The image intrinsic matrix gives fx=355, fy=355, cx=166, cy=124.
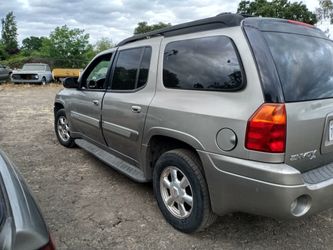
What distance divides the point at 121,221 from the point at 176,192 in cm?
67

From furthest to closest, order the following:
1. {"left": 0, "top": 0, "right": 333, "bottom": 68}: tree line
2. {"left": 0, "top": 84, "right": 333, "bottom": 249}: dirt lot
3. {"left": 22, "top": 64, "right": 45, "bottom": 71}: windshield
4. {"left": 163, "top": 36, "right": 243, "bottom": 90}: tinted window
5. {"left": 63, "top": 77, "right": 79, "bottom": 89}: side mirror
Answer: {"left": 0, "top": 0, "right": 333, "bottom": 68}: tree line
{"left": 22, "top": 64, "right": 45, "bottom": 71}: windshield
{"left": 63, "top": 77, "right": 79, "bottom": 89}: side mirror
{"left": 0, "top": 84, "right": 333, "bottom": 249}: dirt lot
{"left": 163, "top": 36, "right": 243, "bottom": 90}: tinted window

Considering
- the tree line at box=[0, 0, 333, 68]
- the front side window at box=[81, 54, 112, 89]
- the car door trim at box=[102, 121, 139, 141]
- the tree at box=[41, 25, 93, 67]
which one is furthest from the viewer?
the tree at box=[41, 25, 93, 67]

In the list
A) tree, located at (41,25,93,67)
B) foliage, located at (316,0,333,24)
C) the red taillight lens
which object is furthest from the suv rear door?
tree, located at (41,25,93,67)

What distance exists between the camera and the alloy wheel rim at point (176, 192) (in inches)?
125

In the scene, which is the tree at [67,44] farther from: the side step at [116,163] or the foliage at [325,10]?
the side step at [116,163]

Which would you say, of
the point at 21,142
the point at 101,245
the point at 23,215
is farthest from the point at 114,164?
the point at 21,142

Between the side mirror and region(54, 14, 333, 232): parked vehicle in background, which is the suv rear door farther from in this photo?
the side mirror

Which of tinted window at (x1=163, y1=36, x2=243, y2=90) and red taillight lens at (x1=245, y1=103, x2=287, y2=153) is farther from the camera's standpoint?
tinted window at (x1=163, y1=36, x2=243, y2=90)

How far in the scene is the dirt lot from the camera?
3146 mm

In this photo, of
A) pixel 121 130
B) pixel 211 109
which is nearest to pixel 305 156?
pixel 211 109

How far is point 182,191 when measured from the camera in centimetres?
322

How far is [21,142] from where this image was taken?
6641mm

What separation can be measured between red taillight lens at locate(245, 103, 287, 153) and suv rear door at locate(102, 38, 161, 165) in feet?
4.16

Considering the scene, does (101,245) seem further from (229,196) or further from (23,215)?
(23,215)
